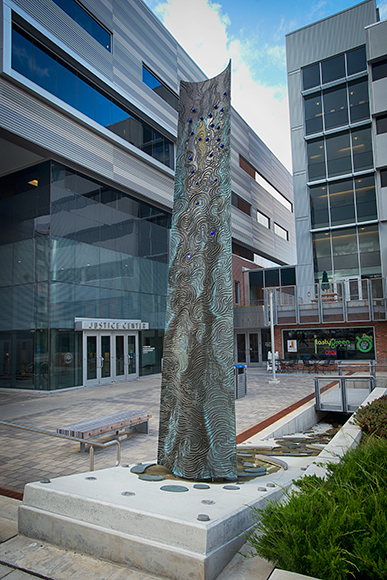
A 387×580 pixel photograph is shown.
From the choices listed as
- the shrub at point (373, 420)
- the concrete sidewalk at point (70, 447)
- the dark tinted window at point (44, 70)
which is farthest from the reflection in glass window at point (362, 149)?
the shrub at point (373, 420)

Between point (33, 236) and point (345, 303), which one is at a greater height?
point (33, 236)

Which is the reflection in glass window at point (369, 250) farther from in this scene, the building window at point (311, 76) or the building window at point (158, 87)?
the building window at point (158, 87)

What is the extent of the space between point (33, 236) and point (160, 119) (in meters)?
11.6

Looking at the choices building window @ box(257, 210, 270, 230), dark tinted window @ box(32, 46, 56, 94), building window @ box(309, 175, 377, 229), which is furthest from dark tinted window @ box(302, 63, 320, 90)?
dark tinted window @ box(32, 46, 56, 94)

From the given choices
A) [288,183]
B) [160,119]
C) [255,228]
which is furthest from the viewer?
[288,183]

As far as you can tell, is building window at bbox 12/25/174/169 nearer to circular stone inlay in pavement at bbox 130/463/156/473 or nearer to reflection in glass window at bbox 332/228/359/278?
reflection in glass window at bbox 332/228/359/278

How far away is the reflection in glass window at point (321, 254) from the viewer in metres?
27.3

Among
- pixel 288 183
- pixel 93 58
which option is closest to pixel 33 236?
pixel 93 58

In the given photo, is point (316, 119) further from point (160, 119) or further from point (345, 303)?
point (345, 303)

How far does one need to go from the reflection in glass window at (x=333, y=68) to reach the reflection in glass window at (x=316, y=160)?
4.30 m

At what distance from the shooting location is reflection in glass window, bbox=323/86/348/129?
2719 centimetres

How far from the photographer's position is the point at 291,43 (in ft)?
96.1

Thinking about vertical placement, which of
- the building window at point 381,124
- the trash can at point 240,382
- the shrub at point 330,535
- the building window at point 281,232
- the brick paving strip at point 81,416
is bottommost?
the brick paving strip at point 81,416

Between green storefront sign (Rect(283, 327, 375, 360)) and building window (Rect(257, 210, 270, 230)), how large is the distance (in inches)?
648
